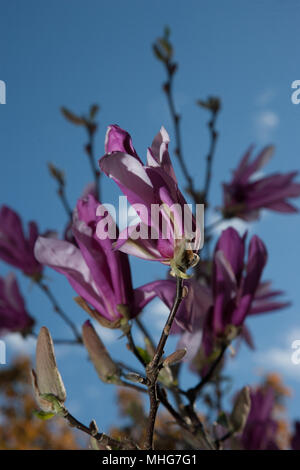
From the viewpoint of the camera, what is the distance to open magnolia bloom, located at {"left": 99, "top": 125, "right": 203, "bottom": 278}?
33 cm

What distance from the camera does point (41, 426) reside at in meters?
2.11

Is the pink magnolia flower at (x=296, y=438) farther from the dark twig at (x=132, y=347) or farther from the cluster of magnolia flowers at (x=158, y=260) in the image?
the dark twig at (x=132, y=347)

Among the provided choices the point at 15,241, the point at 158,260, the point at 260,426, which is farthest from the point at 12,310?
the point at 158,260

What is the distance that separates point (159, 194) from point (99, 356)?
172mm

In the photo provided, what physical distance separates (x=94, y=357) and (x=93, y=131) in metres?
0.64

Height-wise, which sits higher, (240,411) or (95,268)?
(95,268)

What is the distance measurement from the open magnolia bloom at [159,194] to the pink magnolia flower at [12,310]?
1.75 feet

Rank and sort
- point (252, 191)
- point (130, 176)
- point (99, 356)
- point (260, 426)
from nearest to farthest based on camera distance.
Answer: point (130, 176) < point (99, 356) < point (260, 426) < point (252, 191)

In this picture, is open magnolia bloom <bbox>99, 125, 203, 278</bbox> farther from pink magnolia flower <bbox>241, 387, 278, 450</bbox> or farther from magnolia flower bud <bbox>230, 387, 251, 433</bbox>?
pink magnolia flower <bbox>241, 387, 278, 450</bbox>

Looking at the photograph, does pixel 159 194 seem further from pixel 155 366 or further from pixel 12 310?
pixel 12 310

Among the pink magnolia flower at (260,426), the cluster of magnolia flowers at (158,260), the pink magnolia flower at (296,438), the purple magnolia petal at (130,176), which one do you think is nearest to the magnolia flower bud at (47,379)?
the cluster of magnolia flowers at (158,260)

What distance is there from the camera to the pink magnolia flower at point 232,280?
488 millimetres

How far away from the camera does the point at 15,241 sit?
2.53ft

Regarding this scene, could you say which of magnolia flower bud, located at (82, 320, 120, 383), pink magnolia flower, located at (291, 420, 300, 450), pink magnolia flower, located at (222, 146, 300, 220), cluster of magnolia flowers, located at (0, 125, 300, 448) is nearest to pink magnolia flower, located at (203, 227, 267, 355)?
cluster of magnolia flowers, located at (0, 125, 300, 448)
